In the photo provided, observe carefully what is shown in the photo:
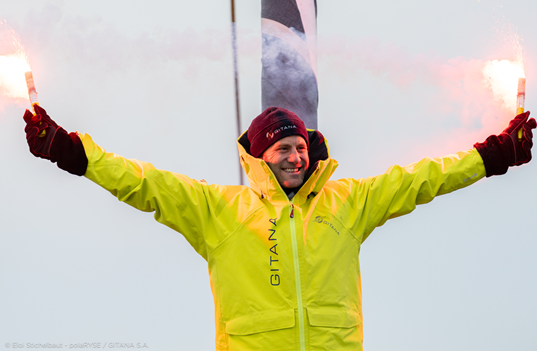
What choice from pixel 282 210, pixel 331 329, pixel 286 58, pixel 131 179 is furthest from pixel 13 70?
pixel 331 329

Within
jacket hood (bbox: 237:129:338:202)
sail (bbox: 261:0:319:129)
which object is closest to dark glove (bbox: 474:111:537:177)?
jacket hood (bbox: 237:129:338:202)

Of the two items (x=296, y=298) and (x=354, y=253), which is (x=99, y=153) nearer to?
(x=296, y=298)

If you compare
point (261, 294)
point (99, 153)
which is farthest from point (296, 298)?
point (99, 153)

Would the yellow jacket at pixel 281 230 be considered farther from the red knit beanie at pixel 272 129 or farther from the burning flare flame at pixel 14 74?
the burning flare flame at pixel 14 74

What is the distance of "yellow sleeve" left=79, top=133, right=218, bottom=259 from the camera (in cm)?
292

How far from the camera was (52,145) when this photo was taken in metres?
2.85

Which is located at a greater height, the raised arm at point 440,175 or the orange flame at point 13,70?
the orange flame at point 13,70

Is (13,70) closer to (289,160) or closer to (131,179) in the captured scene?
(131,179)

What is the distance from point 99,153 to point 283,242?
1.00 metres

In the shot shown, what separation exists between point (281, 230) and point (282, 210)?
0.37 ft

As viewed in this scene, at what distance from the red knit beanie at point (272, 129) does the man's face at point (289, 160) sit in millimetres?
30

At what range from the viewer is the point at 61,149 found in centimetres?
286

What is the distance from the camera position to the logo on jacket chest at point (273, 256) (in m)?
3.06

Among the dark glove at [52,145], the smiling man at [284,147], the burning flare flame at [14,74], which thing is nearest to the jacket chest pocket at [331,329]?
the smiling man at [284,147]
